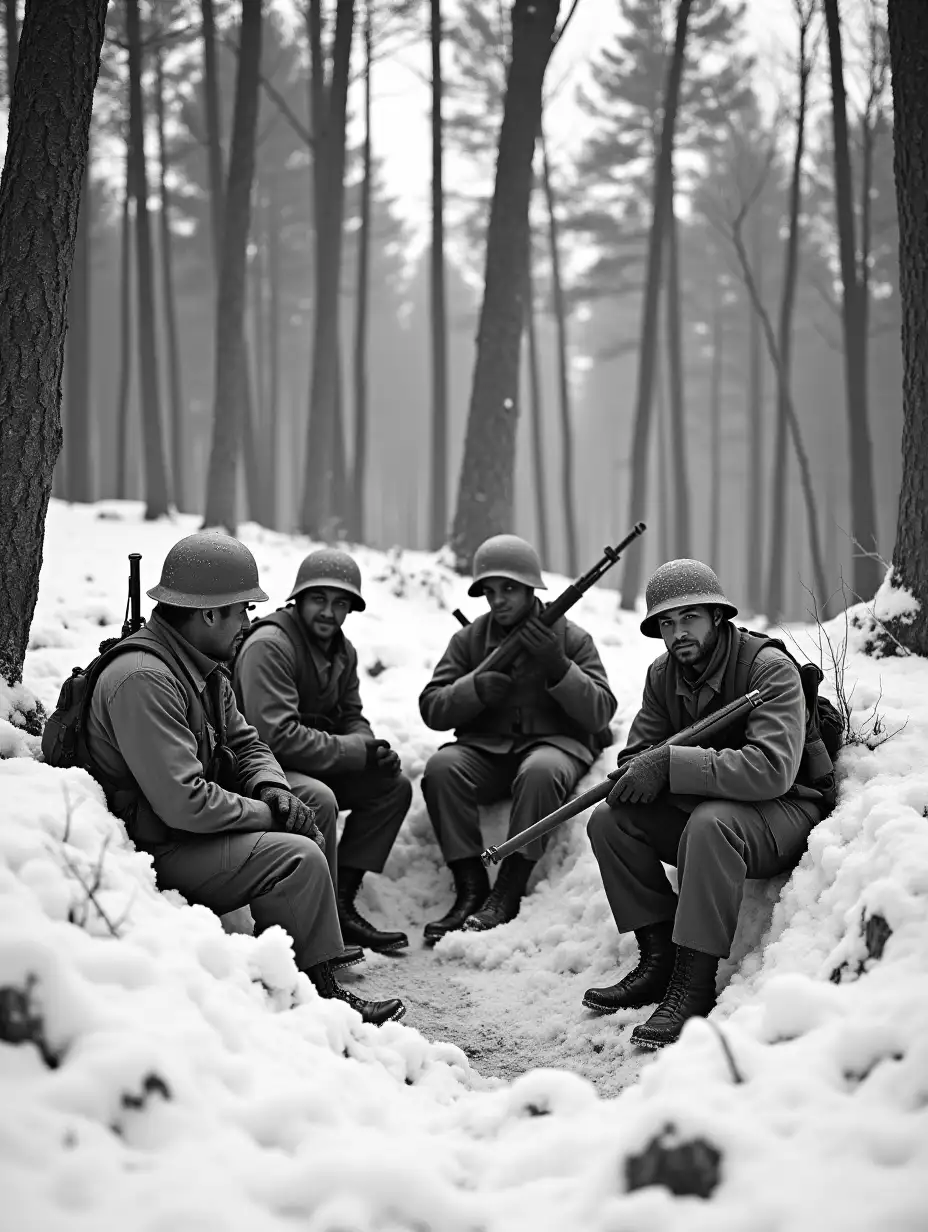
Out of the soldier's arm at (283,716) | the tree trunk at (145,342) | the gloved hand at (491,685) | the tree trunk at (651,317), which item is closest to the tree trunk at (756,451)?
the tree trunk at (651,317)

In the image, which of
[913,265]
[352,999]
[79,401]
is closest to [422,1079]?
[352,999]

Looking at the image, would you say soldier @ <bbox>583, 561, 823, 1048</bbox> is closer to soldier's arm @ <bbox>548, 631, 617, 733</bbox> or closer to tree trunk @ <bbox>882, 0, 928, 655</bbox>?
soldier's arm @ <bbox>548, 631, 617, 733</bbox>

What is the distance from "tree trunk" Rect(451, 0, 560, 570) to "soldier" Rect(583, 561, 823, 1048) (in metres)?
5.99

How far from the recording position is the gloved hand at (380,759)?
218 inches

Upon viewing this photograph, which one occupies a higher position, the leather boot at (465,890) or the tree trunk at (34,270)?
the tree trunk at (34,270)

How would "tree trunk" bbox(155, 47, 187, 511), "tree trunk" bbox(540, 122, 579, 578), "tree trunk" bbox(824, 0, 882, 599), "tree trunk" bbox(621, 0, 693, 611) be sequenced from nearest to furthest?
"tree trunk" bbox(824, 0, 882, 599) → "tree trunk" bbox(621, 0, 693, 611) → "tree trunk" bbox(155, 47, 187, 511) → "tree trunk" bbox(540, 122, 579, 578)

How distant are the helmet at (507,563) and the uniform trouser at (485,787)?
0.96 meters

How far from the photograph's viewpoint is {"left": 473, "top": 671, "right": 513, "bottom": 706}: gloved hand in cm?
577

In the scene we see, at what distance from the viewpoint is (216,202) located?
16.4 m

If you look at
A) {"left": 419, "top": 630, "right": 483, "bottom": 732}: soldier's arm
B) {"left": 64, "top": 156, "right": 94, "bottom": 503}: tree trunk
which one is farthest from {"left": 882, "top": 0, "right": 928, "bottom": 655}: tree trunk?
{"left": 64, "top": 156, "right": 94, "bottom": 503}: tree trunk

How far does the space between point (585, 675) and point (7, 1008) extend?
12.5 ft

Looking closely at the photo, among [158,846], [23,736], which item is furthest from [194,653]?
[23,736]

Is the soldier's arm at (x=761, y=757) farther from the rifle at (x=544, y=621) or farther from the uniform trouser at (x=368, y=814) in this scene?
the uniform trouser at (x=368, y=814)

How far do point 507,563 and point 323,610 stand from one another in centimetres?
109
